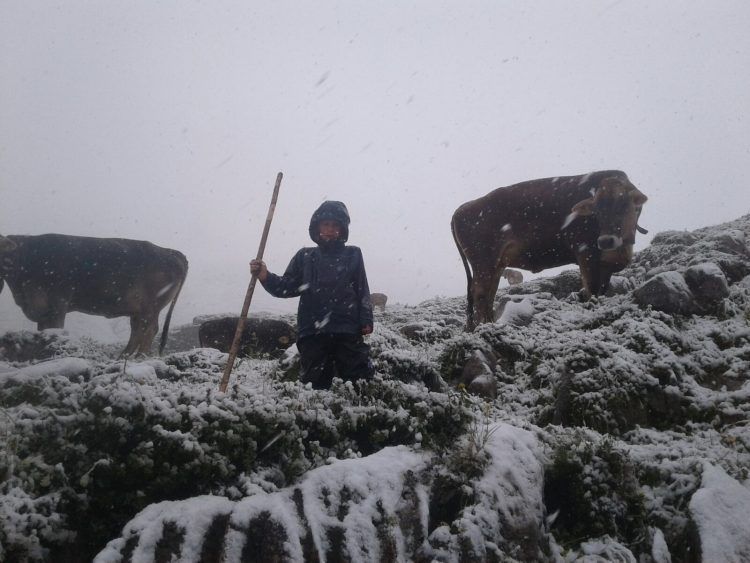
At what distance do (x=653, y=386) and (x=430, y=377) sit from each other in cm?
246

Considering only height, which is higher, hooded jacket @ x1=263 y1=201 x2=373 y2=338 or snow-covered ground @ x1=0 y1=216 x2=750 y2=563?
hooded jacket @ x1=263 y1=201 x2=373 y2=338

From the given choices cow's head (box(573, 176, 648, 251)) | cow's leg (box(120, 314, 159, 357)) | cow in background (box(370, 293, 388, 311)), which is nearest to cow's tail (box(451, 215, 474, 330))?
cow's head (box(573, 176, 648, 251))

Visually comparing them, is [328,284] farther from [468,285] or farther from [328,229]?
[468,285]

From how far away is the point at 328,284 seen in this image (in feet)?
17.8

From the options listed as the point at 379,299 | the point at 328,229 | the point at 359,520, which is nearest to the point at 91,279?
the point at 328,229

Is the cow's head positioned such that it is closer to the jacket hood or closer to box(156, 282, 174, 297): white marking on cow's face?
the jacket hood

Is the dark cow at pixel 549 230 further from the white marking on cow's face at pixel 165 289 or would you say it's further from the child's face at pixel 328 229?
the white marking on cow's face at pixel 165 289

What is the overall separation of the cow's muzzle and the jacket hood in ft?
18.7

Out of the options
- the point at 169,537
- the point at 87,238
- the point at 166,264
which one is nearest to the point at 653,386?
the point at 169,537

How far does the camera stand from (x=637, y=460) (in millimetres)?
4039

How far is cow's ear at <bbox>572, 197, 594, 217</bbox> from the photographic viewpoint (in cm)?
973

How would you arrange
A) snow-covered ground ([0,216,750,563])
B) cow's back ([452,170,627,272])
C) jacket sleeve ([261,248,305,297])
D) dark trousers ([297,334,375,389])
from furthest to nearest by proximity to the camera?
cow's back ([452,170,627,272])
jacket sleeve ([261,248,305,297])
dark trousers ([297,334,375,389])
snow-covered ground ([0,216,750,563])

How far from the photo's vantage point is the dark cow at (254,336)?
364 inches

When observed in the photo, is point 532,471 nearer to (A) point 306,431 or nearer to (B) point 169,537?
(A) point 306,431
